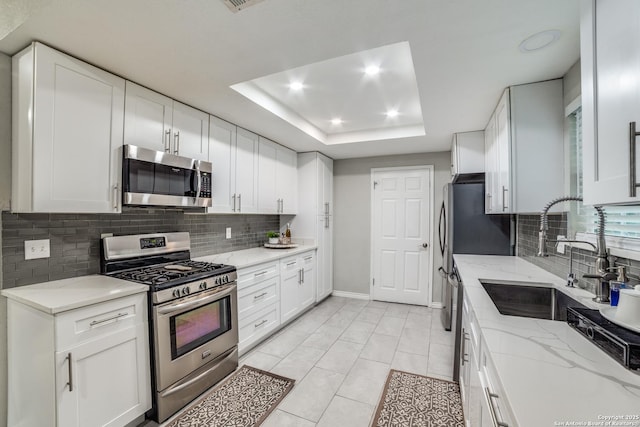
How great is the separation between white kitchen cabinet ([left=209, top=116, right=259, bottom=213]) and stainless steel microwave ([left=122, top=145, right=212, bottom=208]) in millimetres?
204

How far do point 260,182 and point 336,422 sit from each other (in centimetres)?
244

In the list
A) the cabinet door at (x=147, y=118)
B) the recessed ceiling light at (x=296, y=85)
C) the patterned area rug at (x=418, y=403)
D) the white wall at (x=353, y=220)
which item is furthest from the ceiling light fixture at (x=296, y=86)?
the patterned area rug at (x=418, y=403)

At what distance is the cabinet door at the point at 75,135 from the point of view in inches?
63.6

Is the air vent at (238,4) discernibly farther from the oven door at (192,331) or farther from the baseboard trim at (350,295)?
the baseboard trim at (350,295)

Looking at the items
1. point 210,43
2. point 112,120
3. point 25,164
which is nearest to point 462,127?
point 210,43

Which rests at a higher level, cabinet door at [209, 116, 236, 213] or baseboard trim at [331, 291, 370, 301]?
cabinet door at [209, 116, 236, 213]

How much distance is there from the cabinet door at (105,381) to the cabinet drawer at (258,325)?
0.90 m

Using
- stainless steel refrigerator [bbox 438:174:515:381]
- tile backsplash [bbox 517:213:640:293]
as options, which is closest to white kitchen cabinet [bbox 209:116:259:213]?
stainless steel refrigerator [bbox 438:174:515:381]

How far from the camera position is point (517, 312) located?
184cm

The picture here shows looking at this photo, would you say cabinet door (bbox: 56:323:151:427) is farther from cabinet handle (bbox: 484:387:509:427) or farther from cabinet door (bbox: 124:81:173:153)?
cabinet handle (bbox: 484:387:509:427)

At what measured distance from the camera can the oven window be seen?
1998 mm

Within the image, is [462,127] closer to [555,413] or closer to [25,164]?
[555,413]

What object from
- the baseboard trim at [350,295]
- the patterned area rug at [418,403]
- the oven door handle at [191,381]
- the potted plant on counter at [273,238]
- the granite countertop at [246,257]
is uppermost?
the potted plant on counter at [273,238]

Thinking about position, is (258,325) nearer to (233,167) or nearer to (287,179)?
(233,167)
